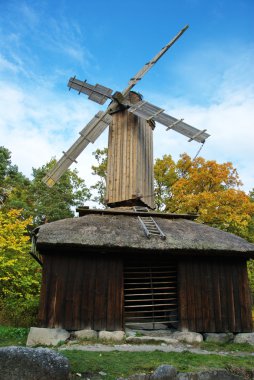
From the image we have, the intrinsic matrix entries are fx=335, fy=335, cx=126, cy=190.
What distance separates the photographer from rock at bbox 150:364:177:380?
548 cm

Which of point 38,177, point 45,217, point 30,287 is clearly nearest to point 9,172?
point 38,177

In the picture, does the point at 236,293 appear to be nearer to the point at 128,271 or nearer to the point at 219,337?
the point at 219,337

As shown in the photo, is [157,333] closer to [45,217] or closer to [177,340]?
[177,340]

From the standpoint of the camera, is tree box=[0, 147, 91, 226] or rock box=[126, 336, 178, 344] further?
tree box=[0, 147, 91, 226]

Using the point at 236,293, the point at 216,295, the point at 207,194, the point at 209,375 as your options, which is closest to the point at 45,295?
the point at 209,375

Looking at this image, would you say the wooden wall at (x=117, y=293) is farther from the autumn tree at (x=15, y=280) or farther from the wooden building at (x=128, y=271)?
the autumn tree at (x=15, y=280)

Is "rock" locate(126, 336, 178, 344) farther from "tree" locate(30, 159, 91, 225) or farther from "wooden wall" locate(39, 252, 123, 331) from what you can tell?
"tree" locate(30, 159, 91, 225)

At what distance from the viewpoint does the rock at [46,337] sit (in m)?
8.23

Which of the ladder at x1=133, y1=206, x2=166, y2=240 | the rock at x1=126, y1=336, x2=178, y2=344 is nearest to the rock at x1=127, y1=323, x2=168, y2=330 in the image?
the rock at x1=126, y1=336, x2=178, y2=344

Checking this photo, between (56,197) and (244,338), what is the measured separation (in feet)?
72.1

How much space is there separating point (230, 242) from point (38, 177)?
24.4m

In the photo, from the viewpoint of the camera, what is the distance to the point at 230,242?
9.97 meters

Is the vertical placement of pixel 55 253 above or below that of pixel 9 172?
below

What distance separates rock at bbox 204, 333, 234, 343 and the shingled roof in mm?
2284
